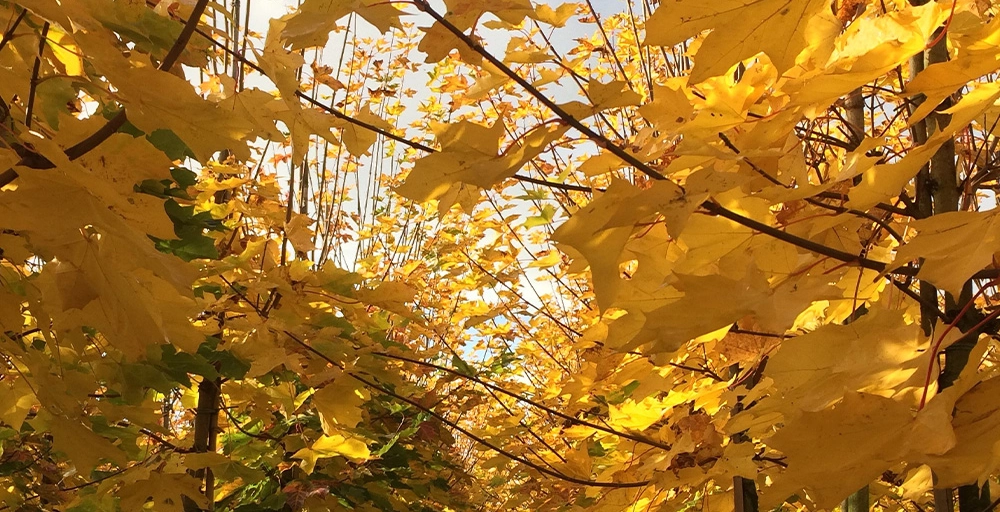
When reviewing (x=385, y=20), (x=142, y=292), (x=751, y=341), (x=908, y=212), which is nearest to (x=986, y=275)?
(x=908, y=212)

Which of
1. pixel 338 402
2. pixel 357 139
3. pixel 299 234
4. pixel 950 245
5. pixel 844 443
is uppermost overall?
pixel 299 234

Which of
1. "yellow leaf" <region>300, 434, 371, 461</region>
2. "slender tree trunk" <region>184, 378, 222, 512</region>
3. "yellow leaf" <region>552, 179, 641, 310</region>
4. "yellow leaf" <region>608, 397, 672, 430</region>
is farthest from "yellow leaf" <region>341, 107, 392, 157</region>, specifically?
A: "slender tree trunk" <region>184, 378, 222, 512</region>

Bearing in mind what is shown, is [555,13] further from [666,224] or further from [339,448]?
[339,448]

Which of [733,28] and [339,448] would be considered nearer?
[733,28]

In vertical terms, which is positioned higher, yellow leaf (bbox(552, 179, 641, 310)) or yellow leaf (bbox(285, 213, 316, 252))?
yellow leaf (bbox(285, 213, 316, 252))

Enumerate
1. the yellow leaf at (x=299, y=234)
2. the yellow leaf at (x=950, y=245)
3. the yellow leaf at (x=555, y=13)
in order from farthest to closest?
the yellow leaf at (x=299, y=234) → the yellow leaf at (x=555, y=13) → the yellow leaf at (x=950, y=245)

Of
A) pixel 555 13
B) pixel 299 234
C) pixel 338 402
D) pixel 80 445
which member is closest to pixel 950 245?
pixel 555 13

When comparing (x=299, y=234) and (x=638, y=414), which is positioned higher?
(x=299, y=234)

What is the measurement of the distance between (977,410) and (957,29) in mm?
575

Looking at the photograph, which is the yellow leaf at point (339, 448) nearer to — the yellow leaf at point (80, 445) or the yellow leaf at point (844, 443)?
the yellow leaf at point (80, 445)

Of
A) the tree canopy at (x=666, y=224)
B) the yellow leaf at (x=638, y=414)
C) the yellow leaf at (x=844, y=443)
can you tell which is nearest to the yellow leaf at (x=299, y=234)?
the tree canopy at (x=666, y=224)

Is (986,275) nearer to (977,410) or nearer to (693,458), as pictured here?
(977,410)

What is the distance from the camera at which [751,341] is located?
4.16 ft

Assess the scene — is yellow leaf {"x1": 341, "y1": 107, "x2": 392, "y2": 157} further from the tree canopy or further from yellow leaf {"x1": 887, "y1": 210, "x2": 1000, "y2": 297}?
yellow leaf {"x1": 887, "y1": 210, "x2": 1000, "y2": 297}
